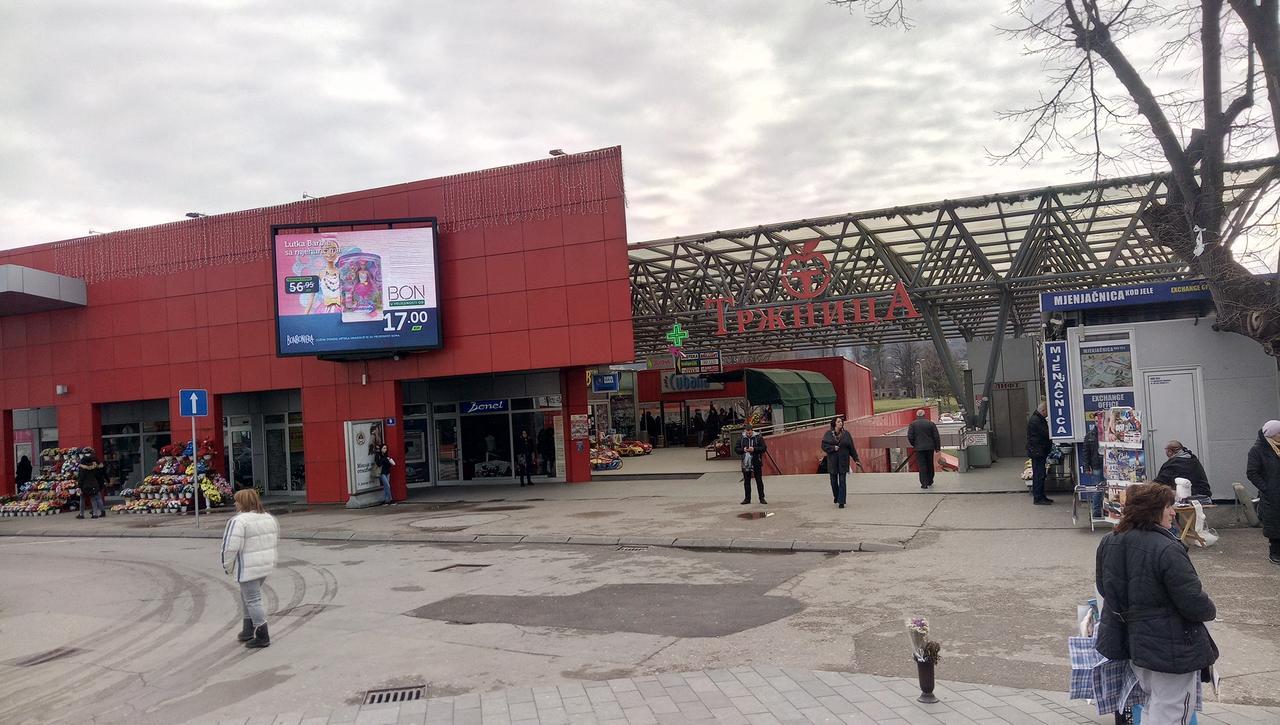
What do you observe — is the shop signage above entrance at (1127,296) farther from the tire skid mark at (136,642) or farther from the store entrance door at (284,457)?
the store entrance door at (284,457)

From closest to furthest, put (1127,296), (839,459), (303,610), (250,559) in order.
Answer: (250,559), (303,610), (1127,296), (839,459)

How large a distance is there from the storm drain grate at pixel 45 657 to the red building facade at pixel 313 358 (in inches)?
523

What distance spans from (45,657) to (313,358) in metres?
15.0

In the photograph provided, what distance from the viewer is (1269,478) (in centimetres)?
912

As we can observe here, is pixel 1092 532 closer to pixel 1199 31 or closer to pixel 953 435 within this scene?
pixel 1199 31

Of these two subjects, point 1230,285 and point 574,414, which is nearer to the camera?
point 1230,285

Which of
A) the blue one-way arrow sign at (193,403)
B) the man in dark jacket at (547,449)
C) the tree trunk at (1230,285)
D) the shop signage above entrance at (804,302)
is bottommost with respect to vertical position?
the man in dark jacket at (547,449)

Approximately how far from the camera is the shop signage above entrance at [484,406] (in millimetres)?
24094

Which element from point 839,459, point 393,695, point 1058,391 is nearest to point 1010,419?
point 839,459

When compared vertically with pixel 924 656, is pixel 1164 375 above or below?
above

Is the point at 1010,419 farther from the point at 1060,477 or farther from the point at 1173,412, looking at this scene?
the point at 1173,412

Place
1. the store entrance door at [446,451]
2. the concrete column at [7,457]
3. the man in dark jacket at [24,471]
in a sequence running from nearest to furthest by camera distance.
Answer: the store entrance door at [446,451]
the man in dark jacket at [24,471]
the concrete column at [7,457]

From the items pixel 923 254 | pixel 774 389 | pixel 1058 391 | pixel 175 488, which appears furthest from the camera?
pixel 774 389

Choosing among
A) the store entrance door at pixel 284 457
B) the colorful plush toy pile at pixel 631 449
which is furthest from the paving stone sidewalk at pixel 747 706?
the colorful plush toy pile at pixel 631 449
